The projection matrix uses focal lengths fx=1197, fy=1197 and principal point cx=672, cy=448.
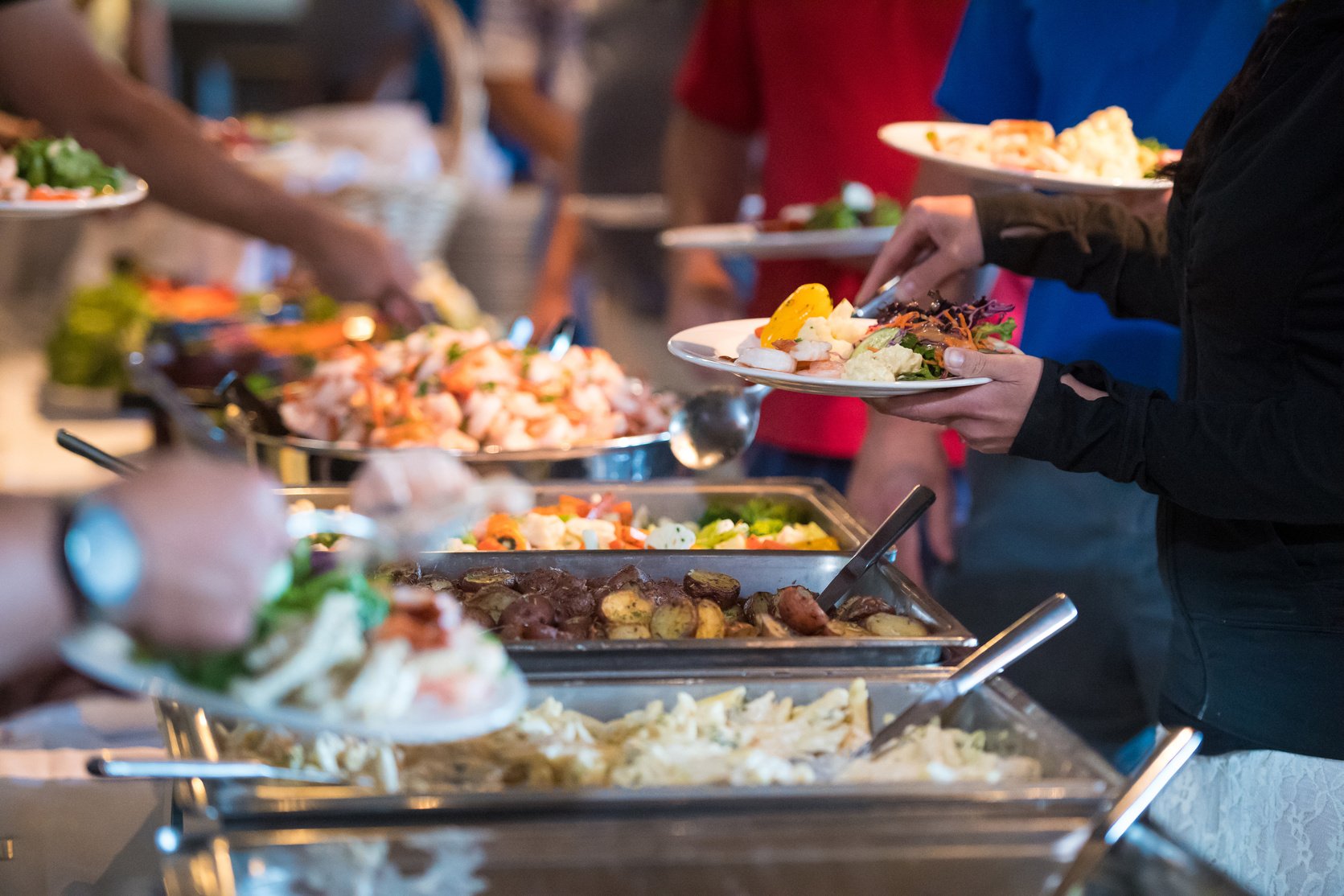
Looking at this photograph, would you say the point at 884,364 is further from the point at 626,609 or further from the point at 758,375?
the point at 626,609

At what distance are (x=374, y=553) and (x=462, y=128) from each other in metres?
3.23

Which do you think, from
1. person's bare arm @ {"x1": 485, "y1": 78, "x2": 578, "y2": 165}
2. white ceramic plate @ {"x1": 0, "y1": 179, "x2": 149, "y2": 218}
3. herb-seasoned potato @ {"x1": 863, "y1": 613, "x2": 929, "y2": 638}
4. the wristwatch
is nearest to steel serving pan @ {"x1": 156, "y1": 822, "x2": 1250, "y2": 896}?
the wristwatch

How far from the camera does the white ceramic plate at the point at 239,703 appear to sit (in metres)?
0.79

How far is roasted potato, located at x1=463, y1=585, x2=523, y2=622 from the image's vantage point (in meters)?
1.32

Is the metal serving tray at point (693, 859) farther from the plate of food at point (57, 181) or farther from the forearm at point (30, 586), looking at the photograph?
the plate of food at point (57, 181)

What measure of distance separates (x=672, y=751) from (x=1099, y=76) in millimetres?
1511

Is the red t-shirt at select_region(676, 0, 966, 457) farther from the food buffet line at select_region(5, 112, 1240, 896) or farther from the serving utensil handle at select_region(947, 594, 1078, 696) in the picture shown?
the serving utensil handle at select_region(947, 594, 1078, 696)

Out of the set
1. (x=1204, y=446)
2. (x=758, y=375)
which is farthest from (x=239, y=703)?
(x=1204, y=446)

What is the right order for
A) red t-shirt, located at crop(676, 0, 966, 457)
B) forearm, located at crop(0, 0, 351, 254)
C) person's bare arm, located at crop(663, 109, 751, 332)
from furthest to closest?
1. person's bare arm, located at crop(663, 109, 751, 332)
2. red t-shirt, located at crop(676, 0, 966, 457)
3. forearm, located at crop(0, 0, 351, 254)

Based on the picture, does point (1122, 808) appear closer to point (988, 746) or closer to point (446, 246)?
point (988, 746)

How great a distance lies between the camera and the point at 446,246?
236 inches

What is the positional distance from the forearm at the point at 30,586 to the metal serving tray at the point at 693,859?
0.19m

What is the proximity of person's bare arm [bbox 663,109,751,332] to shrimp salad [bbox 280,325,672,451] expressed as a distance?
91cm

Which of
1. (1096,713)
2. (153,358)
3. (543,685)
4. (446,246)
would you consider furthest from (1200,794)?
(446,246)
